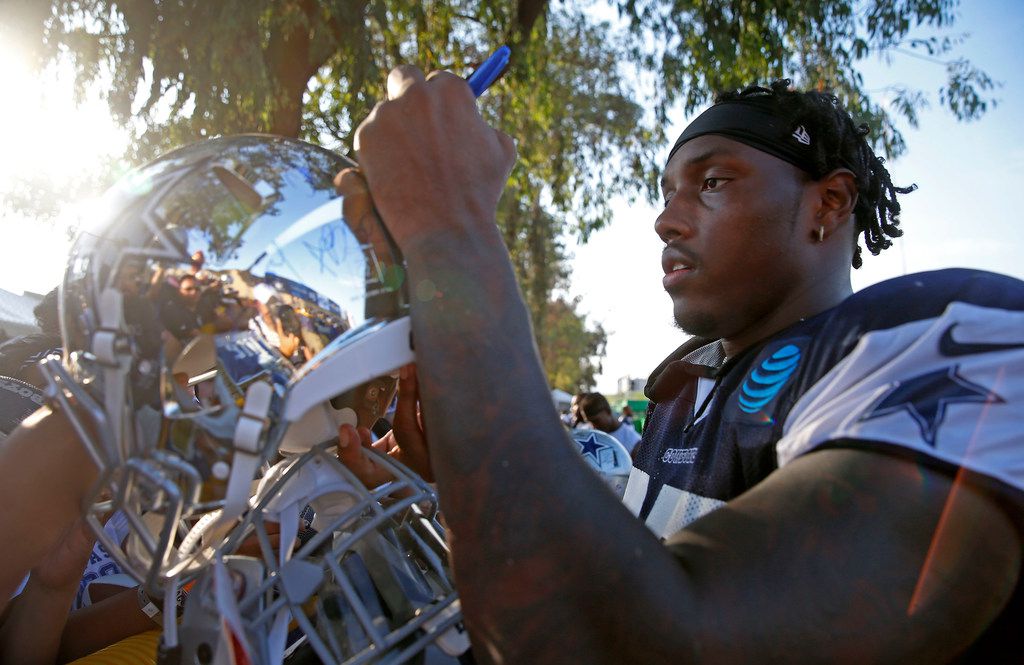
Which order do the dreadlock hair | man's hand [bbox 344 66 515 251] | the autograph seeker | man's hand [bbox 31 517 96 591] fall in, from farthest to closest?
1. the dreadlock hair
2. man's hand [bbox 31 517 96 591]
3. man's hand [bbox 344 66 515 251]
4. the autograph seeker

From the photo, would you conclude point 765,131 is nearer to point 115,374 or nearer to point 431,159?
point 431,159

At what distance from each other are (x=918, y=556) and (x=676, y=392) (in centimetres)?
101

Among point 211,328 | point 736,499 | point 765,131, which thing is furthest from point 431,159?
point 765,131

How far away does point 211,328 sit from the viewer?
3.57ft

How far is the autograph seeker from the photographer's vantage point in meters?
0.95

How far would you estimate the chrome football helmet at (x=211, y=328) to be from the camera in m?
1.05

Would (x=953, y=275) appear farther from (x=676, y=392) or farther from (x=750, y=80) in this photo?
(x=750, y=80)

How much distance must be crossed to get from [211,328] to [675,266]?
114 cm

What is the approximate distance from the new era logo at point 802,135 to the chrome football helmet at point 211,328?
1.20m

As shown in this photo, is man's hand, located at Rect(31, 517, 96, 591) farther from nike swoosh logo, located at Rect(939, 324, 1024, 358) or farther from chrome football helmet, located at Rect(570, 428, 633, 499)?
nike swoosh logo, located at Rect(939, 324, 1024, 358)

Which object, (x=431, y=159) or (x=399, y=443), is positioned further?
(x=399, y=443)

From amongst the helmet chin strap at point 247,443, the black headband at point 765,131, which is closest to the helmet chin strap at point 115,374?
the helmet chin strap at point 247,443

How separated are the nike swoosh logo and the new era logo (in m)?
0.90

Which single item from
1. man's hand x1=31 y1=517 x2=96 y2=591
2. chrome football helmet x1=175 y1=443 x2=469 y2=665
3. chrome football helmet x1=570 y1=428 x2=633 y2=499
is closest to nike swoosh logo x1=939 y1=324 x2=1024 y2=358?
chrome football helmet x1=175 y1=443 x2=469 y2=665
